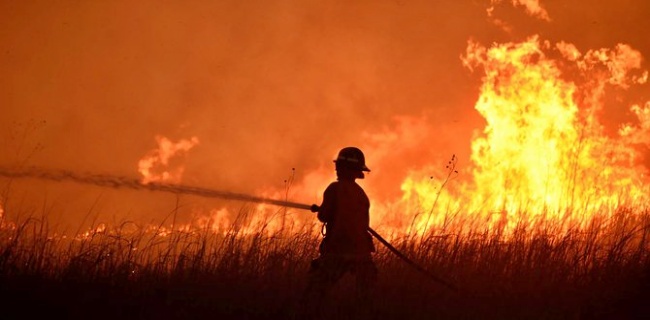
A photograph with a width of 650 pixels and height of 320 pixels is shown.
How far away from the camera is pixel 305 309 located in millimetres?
7973

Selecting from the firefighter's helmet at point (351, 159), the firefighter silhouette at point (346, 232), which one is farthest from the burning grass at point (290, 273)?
the firefighter's helmet at point (351, 159)

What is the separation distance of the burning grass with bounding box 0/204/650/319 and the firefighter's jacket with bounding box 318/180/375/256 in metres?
0.67

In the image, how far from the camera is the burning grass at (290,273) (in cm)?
817

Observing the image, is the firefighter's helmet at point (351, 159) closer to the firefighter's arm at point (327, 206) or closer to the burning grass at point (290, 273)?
the firefighter's arm at point (327, 206)

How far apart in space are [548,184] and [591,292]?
14.8 ft

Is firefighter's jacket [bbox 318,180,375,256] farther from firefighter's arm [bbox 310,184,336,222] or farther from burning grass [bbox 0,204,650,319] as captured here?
burning grass [bbox 0,204,650,319]

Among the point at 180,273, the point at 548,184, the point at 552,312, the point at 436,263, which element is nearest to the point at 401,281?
the point at 436,263

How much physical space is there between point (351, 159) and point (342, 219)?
0.81 m

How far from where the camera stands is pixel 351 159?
28.9 ft

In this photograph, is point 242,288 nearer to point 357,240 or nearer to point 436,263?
point 357,240

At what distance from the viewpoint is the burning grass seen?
8.17 meters

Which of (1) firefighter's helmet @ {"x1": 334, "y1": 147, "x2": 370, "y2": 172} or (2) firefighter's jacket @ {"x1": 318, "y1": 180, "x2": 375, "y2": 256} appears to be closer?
(2) firefighter's jacket @ {"x1": 318, "y1": 180, "x2": 375, "y2": 256}

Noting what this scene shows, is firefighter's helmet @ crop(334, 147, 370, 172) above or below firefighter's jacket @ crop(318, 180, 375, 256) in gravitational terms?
above

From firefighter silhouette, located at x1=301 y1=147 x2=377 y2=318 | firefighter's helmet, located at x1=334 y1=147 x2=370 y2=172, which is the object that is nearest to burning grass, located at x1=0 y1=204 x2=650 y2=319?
Answer: firefighter silhouette, located at x1=301 y1=147 x2=377 y2=318
